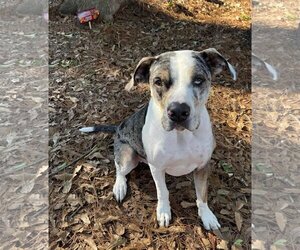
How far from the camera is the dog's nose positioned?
307cm

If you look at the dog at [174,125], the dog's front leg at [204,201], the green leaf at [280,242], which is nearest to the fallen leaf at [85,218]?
the dog at [174,125]

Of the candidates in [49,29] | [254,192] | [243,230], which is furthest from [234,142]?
[49,29]

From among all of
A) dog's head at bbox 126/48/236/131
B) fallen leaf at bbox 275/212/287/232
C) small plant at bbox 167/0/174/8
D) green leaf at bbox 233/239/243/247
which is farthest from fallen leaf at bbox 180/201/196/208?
small plant at bbox 167/0/174/8

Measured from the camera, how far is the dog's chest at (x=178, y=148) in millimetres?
3447

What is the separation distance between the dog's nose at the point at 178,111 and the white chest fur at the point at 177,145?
31 cm

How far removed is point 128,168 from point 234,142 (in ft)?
4.20

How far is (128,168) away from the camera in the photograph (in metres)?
4.14

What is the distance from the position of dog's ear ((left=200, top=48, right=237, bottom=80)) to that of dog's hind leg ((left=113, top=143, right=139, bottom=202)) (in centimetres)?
113

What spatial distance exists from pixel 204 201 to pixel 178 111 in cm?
109

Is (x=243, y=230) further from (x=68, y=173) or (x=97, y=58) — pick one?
(x=97, y=58)

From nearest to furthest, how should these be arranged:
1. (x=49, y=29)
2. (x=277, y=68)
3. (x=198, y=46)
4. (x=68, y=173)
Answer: (x=68, y=173) < (x=277, y=68) < (x=198, y=46) < (x=49, y=29)

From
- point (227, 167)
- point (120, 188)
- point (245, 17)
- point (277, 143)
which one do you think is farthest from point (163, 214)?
point (245, 17)

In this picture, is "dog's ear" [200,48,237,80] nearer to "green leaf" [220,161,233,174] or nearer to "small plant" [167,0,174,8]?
"green leaf" [220,161,233,174]

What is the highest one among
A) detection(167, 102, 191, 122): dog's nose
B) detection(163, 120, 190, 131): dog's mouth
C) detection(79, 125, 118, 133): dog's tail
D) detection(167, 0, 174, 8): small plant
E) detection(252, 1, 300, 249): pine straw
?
detection(167, 102, 191, 122): dog's nose
